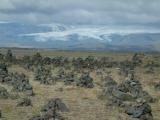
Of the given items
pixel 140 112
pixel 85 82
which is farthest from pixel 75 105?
pixel 85 82

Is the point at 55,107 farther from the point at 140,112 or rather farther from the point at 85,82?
the point at 85,82

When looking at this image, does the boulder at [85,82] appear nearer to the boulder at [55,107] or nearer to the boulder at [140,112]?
the boulder at [55,107]

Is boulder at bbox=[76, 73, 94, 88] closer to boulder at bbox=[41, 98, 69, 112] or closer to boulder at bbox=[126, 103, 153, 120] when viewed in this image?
boulder at bbox=[41, 98, 69, 112]

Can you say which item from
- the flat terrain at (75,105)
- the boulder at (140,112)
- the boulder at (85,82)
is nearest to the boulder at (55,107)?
the flat terrain at (75,105)

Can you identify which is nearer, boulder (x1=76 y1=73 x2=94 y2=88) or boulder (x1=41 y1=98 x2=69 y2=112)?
boulder (x1=41 y1=98 x2=69 y2=112)

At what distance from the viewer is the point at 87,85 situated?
192 feet

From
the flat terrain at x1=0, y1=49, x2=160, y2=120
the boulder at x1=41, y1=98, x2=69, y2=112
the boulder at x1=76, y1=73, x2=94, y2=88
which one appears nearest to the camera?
the flat terrain at x1=0, y1=49, x2=160, y2=120

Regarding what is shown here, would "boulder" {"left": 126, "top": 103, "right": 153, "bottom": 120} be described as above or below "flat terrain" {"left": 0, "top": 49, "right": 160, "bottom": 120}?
above

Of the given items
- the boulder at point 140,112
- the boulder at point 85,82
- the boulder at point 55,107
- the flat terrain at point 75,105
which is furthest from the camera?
Answer: the boulder at point 85,82

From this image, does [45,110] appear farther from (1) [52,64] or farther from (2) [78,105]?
(1) [52,64]

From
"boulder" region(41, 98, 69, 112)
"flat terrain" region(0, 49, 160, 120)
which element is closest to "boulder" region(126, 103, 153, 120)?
"flat terrain" region(0, 49, 160, 120)

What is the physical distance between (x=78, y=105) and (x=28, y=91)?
10332 millimetres

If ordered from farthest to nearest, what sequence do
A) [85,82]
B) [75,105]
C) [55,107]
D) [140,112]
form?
[85,82], [75,105], [55,107], [140,112]

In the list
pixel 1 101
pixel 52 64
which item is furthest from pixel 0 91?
pixel 52 64
